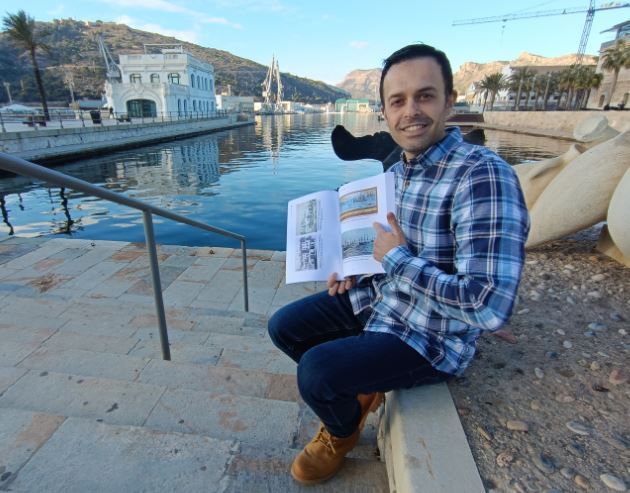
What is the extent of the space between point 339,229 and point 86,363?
1.89 meters

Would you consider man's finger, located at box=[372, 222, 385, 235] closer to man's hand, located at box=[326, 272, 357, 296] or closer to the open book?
the open book

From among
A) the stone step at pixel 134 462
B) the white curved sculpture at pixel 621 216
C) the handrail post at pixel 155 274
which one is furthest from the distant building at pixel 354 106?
the stone step at pixel 134 462

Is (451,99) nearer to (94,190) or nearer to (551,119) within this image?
(94,190)

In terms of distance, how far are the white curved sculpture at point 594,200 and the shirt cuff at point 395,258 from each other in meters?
2.37

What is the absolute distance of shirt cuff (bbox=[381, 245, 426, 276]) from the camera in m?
1.35

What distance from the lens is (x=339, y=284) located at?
1713 millimetres

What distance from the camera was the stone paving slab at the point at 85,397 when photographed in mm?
1696

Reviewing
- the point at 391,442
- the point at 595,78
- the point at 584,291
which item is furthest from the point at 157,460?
the point at 595,78

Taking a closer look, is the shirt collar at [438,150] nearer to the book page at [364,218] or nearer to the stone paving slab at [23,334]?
the book page at [364,218]

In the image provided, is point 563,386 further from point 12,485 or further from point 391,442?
point 12,485

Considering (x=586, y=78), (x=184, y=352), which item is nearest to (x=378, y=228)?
(x=184, y=352)

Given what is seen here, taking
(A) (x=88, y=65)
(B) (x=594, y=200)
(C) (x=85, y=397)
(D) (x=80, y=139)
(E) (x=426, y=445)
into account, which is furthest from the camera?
(A) (x=88, y=65)

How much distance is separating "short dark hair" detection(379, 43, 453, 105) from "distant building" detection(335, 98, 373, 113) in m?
147

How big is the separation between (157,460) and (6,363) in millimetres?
1731
